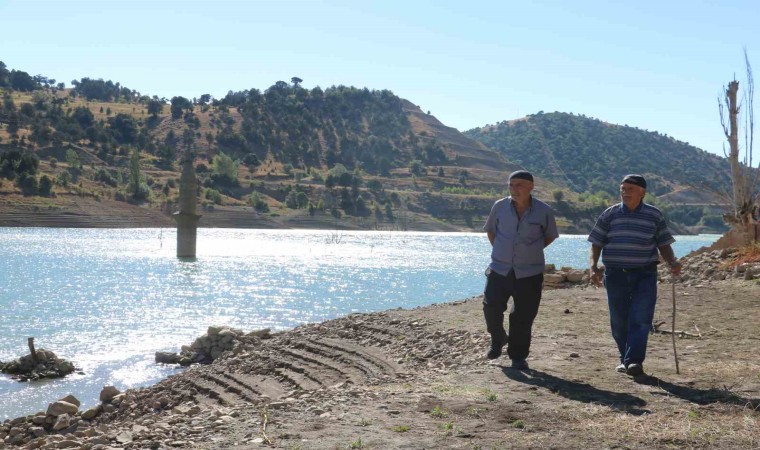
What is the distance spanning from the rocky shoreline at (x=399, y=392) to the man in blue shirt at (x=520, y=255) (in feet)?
1.62

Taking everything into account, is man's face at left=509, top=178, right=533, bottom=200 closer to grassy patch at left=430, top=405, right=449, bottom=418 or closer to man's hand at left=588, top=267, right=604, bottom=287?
man's hand at left=588, top=267, right=604, bottom=287

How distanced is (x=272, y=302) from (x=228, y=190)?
89526 mm

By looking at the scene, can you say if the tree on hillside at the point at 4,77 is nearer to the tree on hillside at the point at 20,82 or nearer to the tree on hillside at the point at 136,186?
the tree on hillside at the point at 20,82

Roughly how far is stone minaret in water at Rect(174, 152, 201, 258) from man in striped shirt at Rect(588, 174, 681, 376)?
2413 inches

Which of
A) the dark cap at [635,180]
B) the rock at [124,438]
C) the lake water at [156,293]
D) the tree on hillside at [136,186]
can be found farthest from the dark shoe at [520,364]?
the tree on hillside at [136,186]

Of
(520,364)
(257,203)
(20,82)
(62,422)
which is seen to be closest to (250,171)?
(257,203)

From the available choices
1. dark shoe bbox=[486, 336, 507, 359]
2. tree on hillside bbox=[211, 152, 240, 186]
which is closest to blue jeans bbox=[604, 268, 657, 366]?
dark shoe bbox=[486, 336, 507, 359]

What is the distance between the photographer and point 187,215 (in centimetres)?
6831

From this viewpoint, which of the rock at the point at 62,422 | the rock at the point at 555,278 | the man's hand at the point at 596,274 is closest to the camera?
the man's hand at the point at 596,274

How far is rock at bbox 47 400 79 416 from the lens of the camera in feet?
39.0

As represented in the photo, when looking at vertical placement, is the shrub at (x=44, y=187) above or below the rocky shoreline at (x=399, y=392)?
above

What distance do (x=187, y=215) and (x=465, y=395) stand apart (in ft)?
209

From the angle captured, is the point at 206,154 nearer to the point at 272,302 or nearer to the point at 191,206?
the point at 191,206

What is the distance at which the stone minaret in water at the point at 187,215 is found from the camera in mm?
66812
